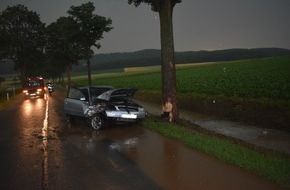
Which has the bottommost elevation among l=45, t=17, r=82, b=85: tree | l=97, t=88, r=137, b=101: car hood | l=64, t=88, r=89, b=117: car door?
l=64, t=88, r=89, b=117: car door

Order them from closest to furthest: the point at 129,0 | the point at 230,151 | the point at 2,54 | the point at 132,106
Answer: the point at 230,151 → the point at 132,106 → the point at 129,0 → the point at 2,54

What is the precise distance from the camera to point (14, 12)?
60.3 metres

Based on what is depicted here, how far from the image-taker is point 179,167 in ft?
26.7

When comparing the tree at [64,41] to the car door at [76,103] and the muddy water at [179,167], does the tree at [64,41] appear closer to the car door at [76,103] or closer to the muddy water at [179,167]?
the car door at [76,103]

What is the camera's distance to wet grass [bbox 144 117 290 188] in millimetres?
7238

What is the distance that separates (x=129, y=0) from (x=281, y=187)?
12930 mm

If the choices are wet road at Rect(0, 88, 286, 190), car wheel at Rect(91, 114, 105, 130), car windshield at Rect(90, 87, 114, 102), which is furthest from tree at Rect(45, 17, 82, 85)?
wet road at Rect(0, 88, 286, 190)

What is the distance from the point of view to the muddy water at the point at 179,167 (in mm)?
6798

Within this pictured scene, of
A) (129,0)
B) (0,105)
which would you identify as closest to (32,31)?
(0,105)

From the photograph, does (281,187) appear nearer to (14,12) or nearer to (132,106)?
(132,106)

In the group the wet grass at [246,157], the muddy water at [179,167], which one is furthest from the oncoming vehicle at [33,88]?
the wet grass at [246,157]

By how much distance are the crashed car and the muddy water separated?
1.78 metres

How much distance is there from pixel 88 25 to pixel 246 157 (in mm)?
43814

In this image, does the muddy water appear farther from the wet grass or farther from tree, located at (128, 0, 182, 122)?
tree, located at (128, 0, 182, 122)
